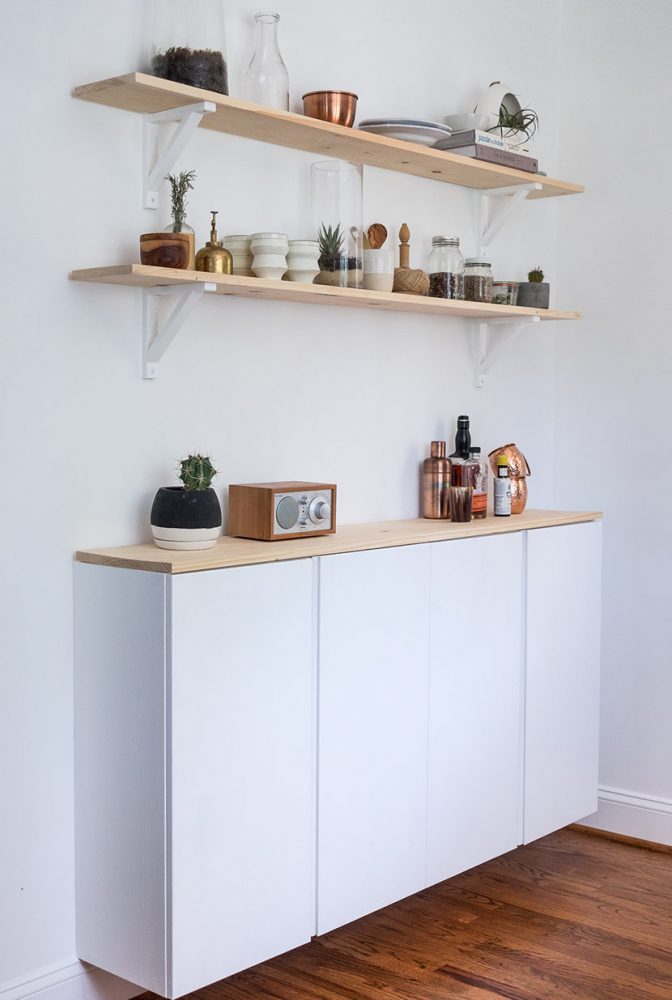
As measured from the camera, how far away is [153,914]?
6.65ft

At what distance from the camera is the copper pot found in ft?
10.1

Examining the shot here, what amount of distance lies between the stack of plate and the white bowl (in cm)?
24

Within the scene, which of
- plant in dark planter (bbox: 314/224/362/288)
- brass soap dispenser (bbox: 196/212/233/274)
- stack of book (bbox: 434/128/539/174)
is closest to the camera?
brass soap dispenser (bbox: 196/212/233/274)

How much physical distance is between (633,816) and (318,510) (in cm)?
156

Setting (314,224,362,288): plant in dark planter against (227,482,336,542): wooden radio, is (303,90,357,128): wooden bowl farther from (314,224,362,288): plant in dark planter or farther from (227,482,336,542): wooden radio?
(227,482,336,542): wooden radio

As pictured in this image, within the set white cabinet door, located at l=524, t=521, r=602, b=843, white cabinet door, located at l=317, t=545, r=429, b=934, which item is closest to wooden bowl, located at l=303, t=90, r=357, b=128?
white cabinet door, located at l=317, t=545, r=429, b=934

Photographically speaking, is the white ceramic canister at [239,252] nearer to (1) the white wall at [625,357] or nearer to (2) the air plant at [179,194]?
(2) the air plant at [179,194]

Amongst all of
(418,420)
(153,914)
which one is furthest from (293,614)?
(418,420)

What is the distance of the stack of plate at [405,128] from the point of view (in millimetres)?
2605

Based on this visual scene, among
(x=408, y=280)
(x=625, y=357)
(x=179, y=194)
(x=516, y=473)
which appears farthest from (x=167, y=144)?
(x=625, y=357)

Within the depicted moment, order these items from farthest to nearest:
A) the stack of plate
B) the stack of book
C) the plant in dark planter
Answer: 1. the stack of book
2. the stack of plate
3. the plant in dark planter

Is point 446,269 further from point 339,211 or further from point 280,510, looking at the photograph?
point 280,510

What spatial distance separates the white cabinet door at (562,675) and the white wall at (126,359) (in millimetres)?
392

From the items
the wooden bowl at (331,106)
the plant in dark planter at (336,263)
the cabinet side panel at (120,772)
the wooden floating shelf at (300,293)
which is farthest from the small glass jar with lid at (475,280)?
the cabinet side panel at (120,772)
